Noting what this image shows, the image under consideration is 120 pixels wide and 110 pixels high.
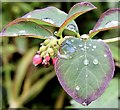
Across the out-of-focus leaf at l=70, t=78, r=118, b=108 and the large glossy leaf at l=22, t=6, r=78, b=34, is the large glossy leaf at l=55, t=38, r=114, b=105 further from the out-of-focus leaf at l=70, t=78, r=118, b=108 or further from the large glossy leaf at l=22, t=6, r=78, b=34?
the out-of-focus leaf at l=70, t=78, r=118, b=108

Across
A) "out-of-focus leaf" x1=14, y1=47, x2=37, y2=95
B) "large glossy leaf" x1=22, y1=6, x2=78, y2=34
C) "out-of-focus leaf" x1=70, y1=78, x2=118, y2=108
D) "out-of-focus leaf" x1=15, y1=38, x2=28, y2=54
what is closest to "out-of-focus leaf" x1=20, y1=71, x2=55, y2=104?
"out-of-focus leaf" x1=14, y1=47, x2=37, y2=95

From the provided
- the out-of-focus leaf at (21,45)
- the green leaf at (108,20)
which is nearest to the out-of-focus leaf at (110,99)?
the green leaf at (108,20)

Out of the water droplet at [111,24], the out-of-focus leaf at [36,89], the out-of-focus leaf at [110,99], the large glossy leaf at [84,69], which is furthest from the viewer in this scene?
the out-of-focus leaf at [36,89]

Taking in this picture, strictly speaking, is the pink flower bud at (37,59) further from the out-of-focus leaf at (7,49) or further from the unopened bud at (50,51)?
the out-of-focus leaf at (7,49)

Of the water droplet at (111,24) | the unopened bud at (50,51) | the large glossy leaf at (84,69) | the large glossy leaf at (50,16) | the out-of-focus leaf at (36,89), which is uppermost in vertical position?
the large glossy leaf at (50,16)

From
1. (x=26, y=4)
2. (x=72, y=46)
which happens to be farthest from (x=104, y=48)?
(x=26, y=4)

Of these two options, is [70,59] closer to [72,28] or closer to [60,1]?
[72,28]

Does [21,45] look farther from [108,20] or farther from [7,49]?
[108,20]
